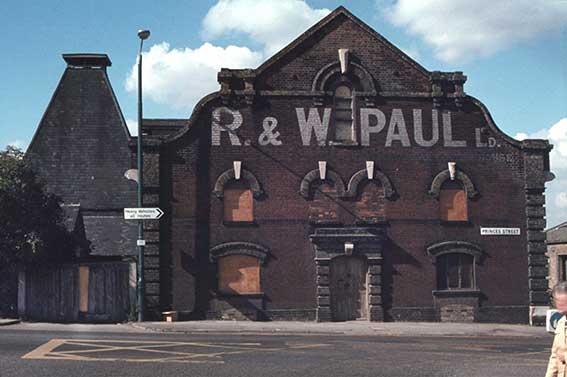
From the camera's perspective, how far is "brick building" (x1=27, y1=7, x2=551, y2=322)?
25.5 metres

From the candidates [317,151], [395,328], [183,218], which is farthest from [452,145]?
[183,218]

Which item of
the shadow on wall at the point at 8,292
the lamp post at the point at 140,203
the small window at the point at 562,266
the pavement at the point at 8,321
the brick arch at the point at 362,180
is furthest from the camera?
the small window at the point at 562,266

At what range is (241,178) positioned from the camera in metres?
25.8

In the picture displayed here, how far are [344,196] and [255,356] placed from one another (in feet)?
38.2

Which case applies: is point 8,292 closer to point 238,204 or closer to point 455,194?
point 238,204

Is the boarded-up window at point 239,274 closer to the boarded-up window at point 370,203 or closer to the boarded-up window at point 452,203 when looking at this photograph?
the boarded-up window at point 370,203

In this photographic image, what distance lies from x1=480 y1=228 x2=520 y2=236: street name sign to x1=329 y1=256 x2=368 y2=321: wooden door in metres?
4.42

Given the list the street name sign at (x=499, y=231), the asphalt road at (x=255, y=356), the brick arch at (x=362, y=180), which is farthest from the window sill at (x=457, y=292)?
the asphalt road at (x=255, y=356)

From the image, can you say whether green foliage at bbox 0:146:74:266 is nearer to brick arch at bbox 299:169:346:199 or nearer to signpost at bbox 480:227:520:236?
brick arch at bbox 299:169:346:199

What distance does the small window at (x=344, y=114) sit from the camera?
26.6 m

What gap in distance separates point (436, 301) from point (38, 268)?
1365 cm

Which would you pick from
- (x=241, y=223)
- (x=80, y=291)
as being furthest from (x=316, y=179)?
(x=80, y=291)

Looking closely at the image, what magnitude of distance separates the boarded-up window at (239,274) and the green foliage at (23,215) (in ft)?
19.4

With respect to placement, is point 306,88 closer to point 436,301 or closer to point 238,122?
point 238,122
